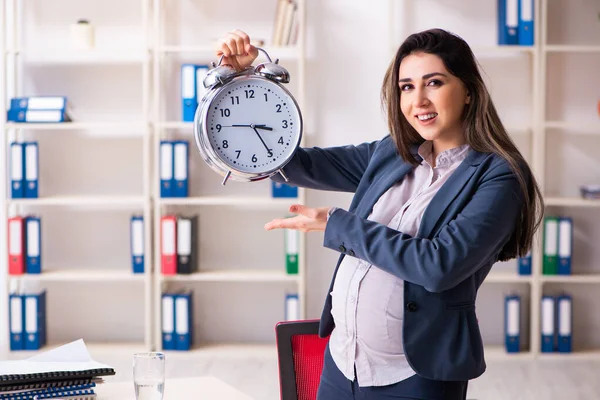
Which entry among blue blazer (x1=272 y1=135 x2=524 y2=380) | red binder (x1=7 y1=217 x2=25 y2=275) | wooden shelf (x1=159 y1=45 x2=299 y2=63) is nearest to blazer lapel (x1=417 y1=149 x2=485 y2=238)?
blue blazer (x1=272 y1=135 x2=524 y2=380)

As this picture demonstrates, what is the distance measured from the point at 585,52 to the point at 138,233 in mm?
2562

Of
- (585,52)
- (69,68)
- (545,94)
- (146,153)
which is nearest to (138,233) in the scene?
(146,153)

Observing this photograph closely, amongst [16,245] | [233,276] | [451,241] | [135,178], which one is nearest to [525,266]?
[233,276]

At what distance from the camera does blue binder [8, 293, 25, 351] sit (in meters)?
4.10

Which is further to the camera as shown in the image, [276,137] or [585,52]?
[585,52]

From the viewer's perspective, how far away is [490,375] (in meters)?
3.83

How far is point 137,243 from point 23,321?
2.38 feet

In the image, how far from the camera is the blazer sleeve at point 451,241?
4.92ft

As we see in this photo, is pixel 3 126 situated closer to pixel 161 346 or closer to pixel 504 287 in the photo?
pixel 161 346

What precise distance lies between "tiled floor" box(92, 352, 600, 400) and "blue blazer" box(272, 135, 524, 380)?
79.1 inches

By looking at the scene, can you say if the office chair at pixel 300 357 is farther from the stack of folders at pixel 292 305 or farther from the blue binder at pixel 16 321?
the blue binder at pixel 16 321

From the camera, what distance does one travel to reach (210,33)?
427 centimetres

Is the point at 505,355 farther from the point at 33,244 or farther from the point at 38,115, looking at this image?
the point at 38,115

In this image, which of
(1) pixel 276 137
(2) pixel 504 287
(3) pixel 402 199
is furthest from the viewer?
(2) pixel 504 287
